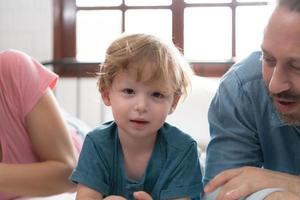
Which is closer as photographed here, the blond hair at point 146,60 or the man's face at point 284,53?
the man's face at point 284,53

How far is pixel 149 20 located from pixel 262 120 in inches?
63.4

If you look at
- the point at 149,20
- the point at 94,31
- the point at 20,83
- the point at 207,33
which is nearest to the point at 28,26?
the point at 94,31

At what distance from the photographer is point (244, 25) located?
2635mm

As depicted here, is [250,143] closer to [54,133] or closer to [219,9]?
[54,133]

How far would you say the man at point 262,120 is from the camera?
0.98m

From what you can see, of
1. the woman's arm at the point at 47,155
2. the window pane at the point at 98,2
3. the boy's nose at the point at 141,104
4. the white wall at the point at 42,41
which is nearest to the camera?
the boy's nose at the point at 141,104

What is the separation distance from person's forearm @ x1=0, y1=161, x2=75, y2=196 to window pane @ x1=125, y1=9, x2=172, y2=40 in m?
1.54

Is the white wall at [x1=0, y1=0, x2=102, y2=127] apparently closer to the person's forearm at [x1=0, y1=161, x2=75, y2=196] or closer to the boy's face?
the person's forearm at [x1=0, y1=161, x2=75, y2=196]

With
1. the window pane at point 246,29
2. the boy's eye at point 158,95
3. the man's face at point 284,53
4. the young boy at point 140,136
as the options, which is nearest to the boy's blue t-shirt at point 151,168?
the young boy at point 140,136

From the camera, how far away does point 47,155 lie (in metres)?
1.24

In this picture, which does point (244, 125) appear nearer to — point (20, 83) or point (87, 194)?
point (87, 194)

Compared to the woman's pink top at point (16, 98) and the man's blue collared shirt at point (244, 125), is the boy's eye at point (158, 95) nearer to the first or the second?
the man's blue collared shirt at point (244, 125)

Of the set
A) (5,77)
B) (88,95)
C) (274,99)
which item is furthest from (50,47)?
(274,99)

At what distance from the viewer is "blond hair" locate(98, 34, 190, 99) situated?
1102 millimetres
